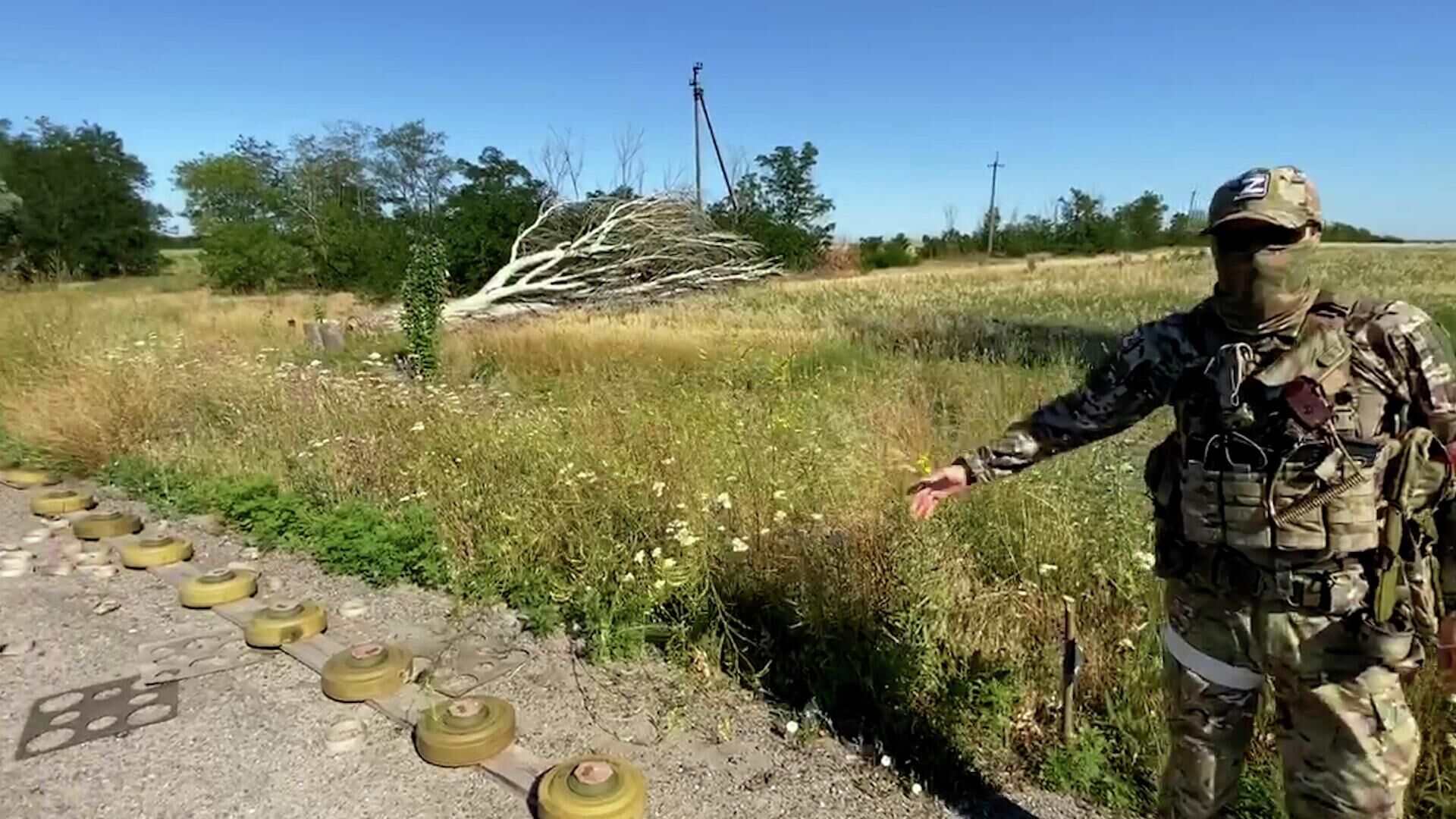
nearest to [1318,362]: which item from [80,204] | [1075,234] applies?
[80,204]

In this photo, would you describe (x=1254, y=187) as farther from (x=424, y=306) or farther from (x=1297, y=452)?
(x=424, y=306)

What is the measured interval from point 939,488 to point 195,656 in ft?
10.4

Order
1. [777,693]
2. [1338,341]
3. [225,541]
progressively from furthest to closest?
[225,541]
[777,693]
[1338,341]

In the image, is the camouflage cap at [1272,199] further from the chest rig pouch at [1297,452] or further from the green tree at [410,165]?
the green tree at [410,165]

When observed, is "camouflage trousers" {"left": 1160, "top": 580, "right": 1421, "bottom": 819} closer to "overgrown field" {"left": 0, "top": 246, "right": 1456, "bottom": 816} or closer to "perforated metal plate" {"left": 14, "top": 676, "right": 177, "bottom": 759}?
"overgrown field" {"left": 0, "top": 246, "right": 1456, "bottom": 816}

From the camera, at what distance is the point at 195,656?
3443 millimetres

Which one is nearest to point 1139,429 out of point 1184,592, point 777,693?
point 777,693

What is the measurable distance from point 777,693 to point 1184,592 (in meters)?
1.57

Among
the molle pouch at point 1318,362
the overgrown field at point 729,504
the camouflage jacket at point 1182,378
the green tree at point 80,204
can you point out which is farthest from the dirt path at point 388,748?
the green tree at point 80,204

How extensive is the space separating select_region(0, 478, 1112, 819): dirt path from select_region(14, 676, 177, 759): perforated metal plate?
46 mm

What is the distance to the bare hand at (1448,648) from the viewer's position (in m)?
1.69

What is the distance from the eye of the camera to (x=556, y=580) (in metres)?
3.82

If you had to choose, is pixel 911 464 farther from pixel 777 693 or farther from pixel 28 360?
pixel 28 360

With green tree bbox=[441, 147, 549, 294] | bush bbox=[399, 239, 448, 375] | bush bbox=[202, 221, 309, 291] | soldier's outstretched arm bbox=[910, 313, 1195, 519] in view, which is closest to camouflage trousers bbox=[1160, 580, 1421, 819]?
soldier's outstretched arm bbox=[910, 313, 1195, 519]
